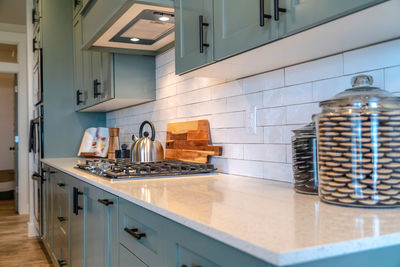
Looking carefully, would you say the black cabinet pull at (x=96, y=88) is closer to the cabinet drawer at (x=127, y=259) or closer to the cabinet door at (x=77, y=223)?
the cabinet door at (x=77, y=223)

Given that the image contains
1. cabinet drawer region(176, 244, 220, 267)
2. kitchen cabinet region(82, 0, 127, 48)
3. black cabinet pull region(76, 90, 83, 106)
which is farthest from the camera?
black cabinet pull region(76, 90, 83, 106)

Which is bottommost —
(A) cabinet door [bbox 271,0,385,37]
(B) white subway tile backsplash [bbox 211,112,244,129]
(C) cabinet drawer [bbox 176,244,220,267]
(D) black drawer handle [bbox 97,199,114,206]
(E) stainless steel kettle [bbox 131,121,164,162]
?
(C) cabinet drawer [bbox 176,244,220,267]

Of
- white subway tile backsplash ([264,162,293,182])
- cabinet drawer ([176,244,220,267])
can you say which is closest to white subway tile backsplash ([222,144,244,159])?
white subway tile backsplash ([264,162,293,182])

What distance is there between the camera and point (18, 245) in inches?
157

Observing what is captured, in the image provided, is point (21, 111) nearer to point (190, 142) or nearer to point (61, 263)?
point (61, 263)

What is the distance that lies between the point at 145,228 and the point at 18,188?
16.8 ft

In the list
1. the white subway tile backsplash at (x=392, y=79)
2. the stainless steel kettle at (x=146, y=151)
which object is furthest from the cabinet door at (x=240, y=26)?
the stainless steel kettle at (x=146, y=151)

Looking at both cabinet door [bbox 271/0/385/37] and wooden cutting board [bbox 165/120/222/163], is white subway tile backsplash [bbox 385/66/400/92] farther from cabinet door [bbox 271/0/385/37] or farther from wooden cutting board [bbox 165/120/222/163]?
wooden cutting board [bbox 165/120/222/163]

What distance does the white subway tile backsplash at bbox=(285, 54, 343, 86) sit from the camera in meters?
1.39

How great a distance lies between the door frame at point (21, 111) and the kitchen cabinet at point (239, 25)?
15.2ft

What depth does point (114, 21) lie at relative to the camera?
2084mm

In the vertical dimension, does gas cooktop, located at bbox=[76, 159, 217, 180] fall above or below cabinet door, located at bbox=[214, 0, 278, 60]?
below

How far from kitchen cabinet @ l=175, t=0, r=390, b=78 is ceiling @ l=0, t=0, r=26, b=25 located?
402 centimetres

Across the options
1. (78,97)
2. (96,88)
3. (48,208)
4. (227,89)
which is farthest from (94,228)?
(78,97)
